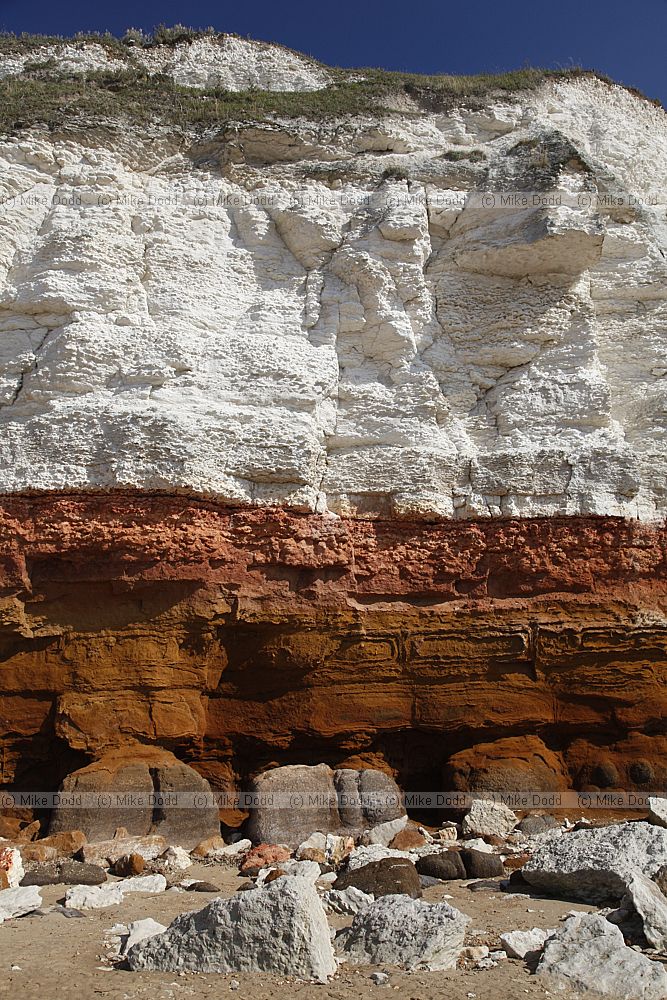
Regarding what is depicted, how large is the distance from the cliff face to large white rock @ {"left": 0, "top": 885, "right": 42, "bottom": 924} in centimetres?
218

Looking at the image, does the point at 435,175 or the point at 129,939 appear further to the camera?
the point at 435,175

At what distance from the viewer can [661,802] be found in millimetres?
8141

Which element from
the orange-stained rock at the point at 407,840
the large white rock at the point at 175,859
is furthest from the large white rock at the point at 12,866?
the orange-stained rock at the point at 407,840

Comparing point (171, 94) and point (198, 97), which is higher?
point (198, 97)

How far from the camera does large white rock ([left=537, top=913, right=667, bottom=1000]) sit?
4535 millimetres

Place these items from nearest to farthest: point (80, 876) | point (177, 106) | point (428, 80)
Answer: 1. point (80, 876)
2. point (177, 106)
3. point (428, 80)

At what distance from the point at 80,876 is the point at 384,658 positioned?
13.2 feet

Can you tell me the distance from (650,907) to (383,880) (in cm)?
214

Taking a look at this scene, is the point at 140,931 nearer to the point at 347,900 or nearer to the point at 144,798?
the point at 347,900

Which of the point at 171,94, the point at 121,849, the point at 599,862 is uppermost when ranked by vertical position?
the point at 171,94

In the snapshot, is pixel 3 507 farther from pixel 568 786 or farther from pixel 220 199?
pixel 568 786

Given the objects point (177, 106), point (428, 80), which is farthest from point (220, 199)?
point (428, 80)

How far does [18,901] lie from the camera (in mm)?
6270

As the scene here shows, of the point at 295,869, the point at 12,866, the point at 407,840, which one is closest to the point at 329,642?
the point at 407,840
